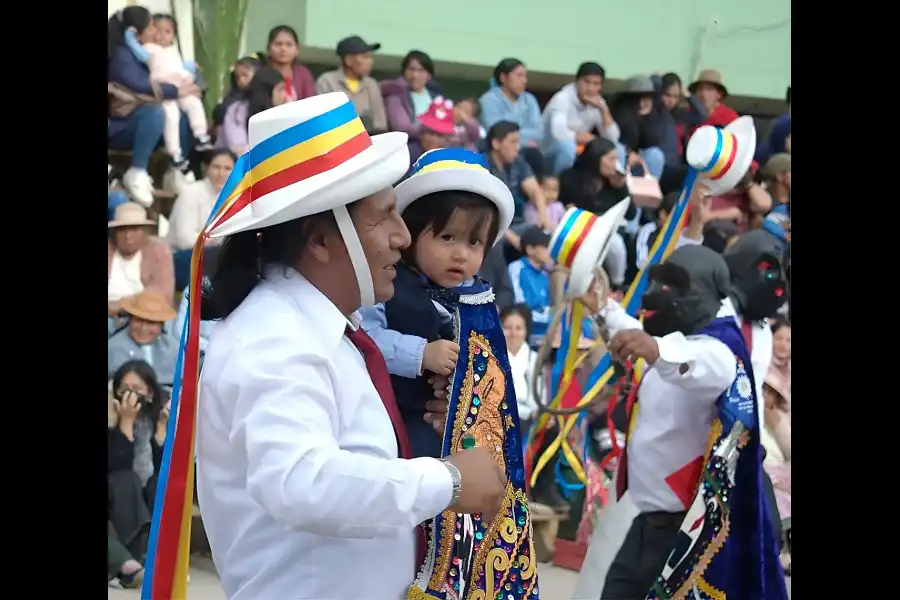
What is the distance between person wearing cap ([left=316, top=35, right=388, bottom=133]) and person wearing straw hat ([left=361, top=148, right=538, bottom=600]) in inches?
167

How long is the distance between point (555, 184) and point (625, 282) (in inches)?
30.0

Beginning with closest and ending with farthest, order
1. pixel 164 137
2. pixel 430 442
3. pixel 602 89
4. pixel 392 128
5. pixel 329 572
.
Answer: pixel 329 572 < pixel 430 442 < pixel 164 137 < pixel 392 128 < pixel 602 89

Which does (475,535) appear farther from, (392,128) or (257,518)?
(392,128)

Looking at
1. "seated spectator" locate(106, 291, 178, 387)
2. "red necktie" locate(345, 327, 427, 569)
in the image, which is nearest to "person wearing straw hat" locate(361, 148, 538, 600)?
"red necktie" locate(345, 327, 427, 569)

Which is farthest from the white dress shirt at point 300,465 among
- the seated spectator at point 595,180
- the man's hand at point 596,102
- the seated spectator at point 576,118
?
the man's hand at point 596,102

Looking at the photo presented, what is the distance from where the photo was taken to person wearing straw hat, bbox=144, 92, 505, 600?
179 cm

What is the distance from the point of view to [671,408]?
4.12m

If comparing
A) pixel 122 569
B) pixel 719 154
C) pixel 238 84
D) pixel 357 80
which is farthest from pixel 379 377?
pixel 357 80

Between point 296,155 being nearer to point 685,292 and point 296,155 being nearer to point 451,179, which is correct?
point 451,179

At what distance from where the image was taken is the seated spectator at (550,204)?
723cm

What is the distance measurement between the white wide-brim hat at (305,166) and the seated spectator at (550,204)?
5181mm

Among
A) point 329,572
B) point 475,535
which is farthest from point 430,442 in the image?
point 329,572

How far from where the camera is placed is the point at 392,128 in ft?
23.2
